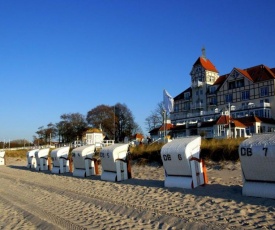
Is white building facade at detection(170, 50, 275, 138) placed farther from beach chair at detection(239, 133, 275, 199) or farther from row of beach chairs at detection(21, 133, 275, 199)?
beach chair at detection(239, 133, 275, 199)

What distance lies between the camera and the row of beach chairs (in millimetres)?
9367

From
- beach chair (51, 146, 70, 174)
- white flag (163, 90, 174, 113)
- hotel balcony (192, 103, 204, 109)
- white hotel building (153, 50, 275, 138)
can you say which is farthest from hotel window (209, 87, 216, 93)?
beach chair (51, 146, 70, 174)

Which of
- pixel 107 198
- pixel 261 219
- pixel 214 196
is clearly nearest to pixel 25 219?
pixel 107 198

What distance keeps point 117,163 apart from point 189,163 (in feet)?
16.5

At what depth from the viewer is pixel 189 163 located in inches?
477

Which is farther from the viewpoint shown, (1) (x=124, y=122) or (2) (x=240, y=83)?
(1) (x=124, y=122)

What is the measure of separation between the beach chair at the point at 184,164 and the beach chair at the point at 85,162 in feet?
24.3

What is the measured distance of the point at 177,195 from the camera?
10.9 metres

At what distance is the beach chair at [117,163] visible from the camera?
16.3 meters

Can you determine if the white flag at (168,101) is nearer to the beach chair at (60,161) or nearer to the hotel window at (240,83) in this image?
the beach chair at (60,161)

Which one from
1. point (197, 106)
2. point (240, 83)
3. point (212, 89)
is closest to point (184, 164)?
point (240, 83)

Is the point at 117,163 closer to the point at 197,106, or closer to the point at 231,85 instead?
the point at 231,85

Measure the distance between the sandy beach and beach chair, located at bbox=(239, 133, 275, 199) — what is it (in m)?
0.31

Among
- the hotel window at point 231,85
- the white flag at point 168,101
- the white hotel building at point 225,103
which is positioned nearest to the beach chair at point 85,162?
the white flag at point 168,101
